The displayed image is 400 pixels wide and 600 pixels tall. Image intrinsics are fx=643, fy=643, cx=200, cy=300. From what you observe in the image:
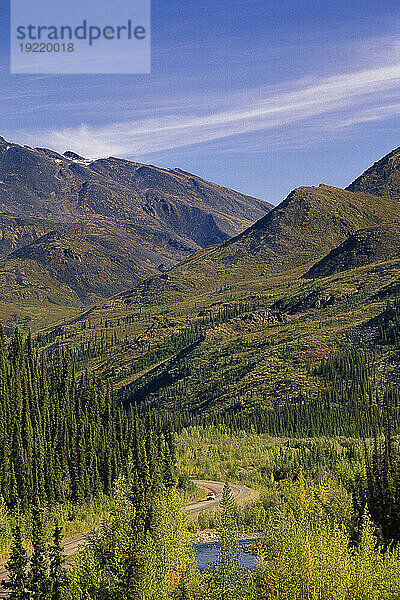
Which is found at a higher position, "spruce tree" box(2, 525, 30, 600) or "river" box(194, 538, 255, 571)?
"spruce tree" box(2, 525, 30, 600)

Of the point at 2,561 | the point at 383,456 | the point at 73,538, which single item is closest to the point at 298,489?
the point at 383,456

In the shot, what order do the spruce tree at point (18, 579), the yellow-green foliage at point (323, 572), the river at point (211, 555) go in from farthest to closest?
the river at point (211, 555) → the spruce tree at point (18, 579) → the yellow-green foliage at point (323, 572)

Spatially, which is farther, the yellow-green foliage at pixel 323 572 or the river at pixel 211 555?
the river at pixel 211 555

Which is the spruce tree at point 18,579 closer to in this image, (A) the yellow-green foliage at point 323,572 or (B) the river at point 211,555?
(A) the yellow-green foliage at point 323,572

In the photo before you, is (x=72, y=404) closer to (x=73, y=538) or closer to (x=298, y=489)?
(x=73, y=538)

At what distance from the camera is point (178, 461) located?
130875mm

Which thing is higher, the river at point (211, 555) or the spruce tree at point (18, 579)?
the spruce tree at point (18, 579)

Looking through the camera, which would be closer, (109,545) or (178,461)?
(109,545)

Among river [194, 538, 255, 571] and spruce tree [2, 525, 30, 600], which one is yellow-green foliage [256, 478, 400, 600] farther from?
river [194, 538, 255, 571]

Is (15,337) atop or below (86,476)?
atop

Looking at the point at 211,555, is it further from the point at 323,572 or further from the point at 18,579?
the point at 323,572

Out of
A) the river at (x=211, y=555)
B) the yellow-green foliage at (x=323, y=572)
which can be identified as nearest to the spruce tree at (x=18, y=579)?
the yellow-green foliage at (x=323, y=572)

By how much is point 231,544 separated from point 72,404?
72.0 meters

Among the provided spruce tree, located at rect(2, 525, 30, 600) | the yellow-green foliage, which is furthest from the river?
spruce tree, located at rect(2, 525, 30, 600)
